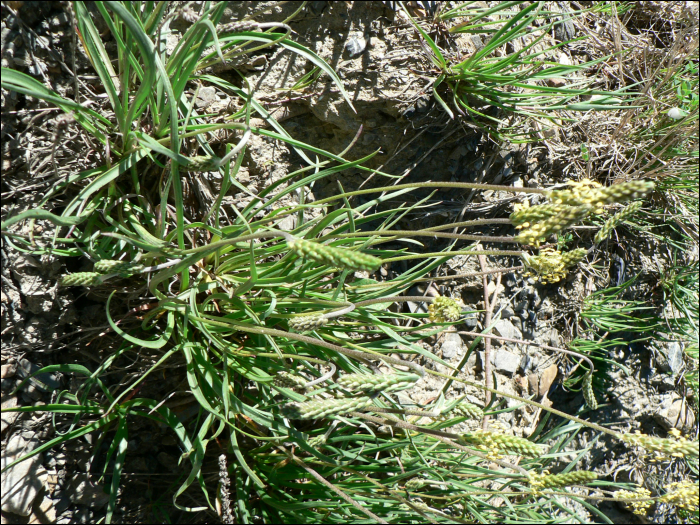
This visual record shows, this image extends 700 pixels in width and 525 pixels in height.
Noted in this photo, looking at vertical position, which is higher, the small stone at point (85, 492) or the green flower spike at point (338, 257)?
the green flower spike at point (338, 257)

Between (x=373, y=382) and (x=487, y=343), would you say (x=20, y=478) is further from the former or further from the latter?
(x=487, y=343)

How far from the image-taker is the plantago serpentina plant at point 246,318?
134cm

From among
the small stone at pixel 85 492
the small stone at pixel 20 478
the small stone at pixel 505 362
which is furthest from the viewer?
the small stone at pixel 505 362

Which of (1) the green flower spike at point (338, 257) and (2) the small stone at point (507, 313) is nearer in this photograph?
(1) the green flower spike at point (338, 257)

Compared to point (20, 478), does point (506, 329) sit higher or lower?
higher

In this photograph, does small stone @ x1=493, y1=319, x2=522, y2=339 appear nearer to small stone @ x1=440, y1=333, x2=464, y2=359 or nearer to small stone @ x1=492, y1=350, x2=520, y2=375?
small stone @ x1=492, y1=350, x2=520, y2=375

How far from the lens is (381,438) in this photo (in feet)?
6.26

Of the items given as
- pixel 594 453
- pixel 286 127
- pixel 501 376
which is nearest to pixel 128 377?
pixel 286 127

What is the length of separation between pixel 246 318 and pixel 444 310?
714mm

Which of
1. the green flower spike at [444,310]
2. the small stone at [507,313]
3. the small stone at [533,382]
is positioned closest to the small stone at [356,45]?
the green flower spike at [444,310]

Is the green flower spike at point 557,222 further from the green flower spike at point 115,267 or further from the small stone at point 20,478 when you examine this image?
the small stone at point 20,478

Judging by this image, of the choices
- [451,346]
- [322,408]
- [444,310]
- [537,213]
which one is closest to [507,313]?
[451,346]

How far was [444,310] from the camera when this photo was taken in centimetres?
143

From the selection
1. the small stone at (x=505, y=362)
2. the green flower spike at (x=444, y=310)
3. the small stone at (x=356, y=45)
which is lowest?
the small stone at (x=505, y=362)
